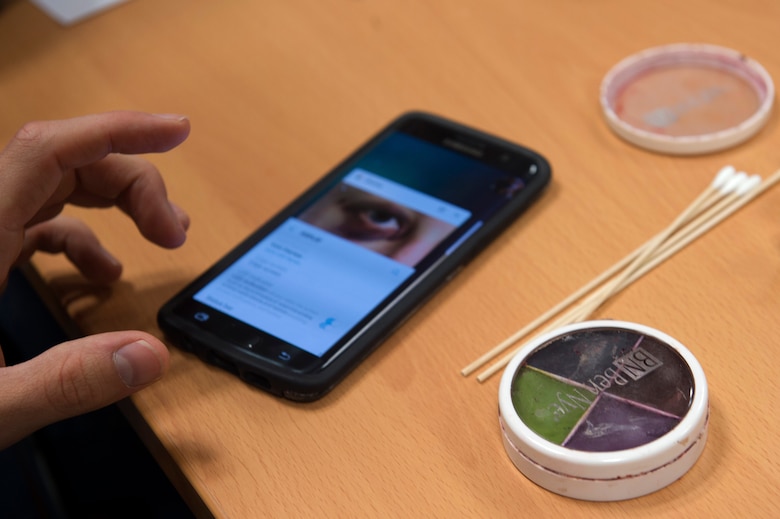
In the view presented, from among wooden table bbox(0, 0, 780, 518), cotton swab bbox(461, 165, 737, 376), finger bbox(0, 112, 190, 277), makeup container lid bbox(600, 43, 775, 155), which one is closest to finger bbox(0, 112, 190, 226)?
finger bbox(0, 112, 190, 277)

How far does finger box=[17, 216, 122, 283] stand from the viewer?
2.31 ft

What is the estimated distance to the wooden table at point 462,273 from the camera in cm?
54

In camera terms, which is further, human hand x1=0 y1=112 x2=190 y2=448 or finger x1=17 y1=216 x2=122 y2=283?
finger x1=17 y1=216 x2=122 y2=283

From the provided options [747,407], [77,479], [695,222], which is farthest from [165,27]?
[747,407]

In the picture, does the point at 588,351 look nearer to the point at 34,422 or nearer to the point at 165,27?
the point at 34,422

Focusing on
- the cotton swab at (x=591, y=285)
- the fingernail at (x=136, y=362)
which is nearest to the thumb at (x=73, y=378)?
the fingernail at (x=136, y=362)

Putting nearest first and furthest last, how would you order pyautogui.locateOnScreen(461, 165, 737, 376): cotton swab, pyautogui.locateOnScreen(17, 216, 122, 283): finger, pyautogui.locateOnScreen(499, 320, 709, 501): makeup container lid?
pyautogui.locateOnScreen(499, 320, 709, 501): makeup container lid < pyautogui.locateOnScreen(461, 165, 737, 376): cotton swab < pyautogui.locateOnScreen(17, 216, 122, 283): finger

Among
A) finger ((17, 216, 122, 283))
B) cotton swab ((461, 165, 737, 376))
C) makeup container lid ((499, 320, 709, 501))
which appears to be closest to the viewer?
makeup container lid ((499, 320, 709, 501))

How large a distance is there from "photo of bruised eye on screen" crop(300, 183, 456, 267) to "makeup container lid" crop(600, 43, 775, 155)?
0.65 ft

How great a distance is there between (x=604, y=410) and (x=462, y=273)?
0.60 feet

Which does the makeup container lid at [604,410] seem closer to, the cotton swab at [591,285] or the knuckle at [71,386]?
the cotton swab at [591,285]

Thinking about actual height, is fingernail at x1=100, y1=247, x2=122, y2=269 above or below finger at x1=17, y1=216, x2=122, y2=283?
above

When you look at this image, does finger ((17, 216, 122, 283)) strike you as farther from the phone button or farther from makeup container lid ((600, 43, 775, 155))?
makeup container lid ((600, 43, 775, 155))

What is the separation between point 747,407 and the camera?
1.76 feet
